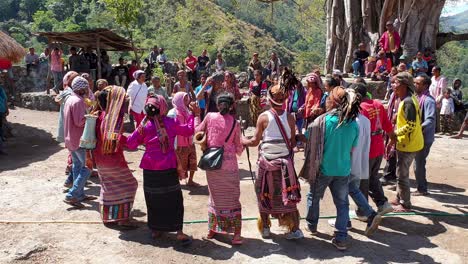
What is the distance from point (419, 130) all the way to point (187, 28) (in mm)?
51807

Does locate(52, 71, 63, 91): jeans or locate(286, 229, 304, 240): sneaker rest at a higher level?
locate(52, 71, 63, 91): jeans

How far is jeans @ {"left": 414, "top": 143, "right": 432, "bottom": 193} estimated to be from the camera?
18.8 feet

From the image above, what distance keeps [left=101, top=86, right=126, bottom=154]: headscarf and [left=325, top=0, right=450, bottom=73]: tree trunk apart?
35.5ft

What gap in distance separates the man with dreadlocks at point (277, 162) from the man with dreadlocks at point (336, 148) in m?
0.22

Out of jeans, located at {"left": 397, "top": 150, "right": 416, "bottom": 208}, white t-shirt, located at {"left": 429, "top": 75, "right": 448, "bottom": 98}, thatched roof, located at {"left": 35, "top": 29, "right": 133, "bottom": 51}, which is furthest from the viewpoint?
thatched roof, located at {"left": 35, "top": 29, "right": 133, "bottom": 51}

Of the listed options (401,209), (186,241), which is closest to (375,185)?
(401,209)

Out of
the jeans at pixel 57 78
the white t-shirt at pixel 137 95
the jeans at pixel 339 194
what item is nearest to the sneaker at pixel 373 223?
the jeans at pixel 339 194

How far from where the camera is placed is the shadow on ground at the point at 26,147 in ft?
25.2

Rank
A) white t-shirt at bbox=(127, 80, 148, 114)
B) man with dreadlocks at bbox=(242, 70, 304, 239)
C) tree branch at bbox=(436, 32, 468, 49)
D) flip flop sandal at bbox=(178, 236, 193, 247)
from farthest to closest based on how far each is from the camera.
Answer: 1. tree branch at bbox=(436, 32, 468, 49)
2. white t-shirt at bbox=(127, 80, 148, 114)
3. flip flop sandal at bbox=(178, 236, 193, 247)
4. man with dreadlocks at bbox=(242, 70, 304, 239)

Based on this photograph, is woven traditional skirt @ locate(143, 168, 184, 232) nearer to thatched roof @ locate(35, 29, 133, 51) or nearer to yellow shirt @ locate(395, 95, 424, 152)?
yellow shirt @ locate(395, 95, 424, 152)

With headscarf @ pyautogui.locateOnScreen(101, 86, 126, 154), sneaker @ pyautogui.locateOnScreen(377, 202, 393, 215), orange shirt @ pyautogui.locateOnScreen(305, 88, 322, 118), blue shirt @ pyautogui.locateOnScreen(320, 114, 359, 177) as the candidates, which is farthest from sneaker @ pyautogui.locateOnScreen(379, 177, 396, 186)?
headscarf @ pyautogui.locateOnScreen(101, 86, 126, 154)

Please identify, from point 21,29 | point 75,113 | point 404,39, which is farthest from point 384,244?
point 21,29

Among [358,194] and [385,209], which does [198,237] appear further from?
[385,209]

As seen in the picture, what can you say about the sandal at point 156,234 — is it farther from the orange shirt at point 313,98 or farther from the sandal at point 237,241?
the orange shirt at point 313,98
